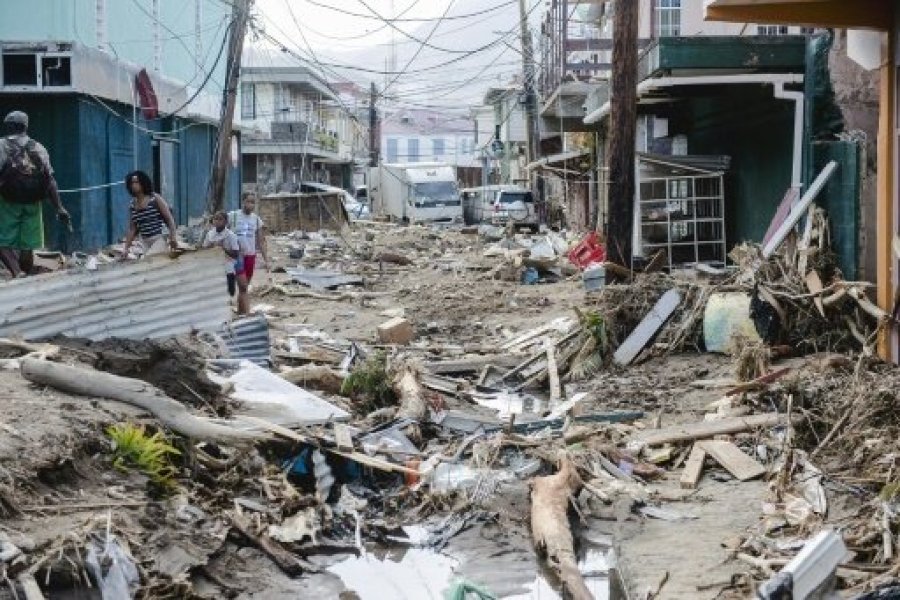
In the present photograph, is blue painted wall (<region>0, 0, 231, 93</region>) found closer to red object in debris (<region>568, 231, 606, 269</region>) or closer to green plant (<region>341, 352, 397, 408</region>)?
red object in debris (<region>568, 231, 606, 269</region>)

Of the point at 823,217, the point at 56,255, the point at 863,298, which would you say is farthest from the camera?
the point at 56,255

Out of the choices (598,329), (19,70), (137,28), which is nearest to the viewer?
(598,329)

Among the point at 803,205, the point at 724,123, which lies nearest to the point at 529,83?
→ the point at 724,123

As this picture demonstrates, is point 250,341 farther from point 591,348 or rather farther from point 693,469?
point 693,469

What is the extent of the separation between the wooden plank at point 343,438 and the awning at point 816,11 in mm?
4796

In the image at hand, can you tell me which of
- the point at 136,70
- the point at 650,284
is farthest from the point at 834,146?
the point at 136,70

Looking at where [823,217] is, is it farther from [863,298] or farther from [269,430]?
[269,430]

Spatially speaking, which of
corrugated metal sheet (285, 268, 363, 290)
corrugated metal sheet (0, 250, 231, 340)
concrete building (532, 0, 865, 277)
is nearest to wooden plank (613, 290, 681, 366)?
concrete building (532, 0, 865, 277)

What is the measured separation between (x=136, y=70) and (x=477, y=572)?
67.4ft

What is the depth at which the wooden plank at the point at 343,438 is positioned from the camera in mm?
9422

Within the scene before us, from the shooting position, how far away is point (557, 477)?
9.13 metres

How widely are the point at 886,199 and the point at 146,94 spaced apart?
18.6 metres

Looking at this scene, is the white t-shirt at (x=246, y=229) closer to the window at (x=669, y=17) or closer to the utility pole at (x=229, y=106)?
the utility pole at (x=229, y=106)

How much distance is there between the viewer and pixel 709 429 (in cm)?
1034
